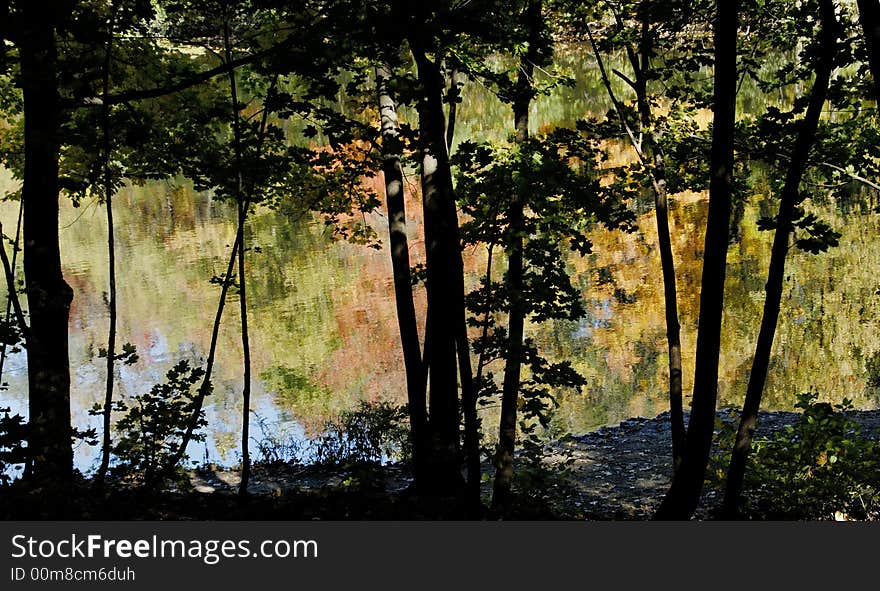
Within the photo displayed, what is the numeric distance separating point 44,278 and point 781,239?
211 inches

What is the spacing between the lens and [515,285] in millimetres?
8211

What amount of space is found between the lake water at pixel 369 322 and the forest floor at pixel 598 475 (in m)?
1.12

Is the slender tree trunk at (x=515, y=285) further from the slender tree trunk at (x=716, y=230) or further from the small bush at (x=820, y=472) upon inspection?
the slender tree trunk at (x=716, y=230)

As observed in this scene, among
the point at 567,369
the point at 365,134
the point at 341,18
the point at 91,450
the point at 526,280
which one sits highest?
the point at 341,18

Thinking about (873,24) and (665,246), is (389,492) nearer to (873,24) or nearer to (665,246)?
(665,246)

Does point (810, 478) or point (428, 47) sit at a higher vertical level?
point (428, 47)

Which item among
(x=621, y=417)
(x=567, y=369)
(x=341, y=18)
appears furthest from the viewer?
Result: (x=621, y=417)

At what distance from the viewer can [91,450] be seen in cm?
1248

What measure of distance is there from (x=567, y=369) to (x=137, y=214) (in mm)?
26219

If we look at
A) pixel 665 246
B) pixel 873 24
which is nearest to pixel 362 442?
pixel 665 246

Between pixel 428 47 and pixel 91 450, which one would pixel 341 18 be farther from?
pixel 91 450

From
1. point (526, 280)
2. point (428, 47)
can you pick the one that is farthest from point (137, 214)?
point (428, 47)

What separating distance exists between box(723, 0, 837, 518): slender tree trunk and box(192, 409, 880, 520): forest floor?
181 cm

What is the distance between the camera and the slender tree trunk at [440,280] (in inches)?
225
